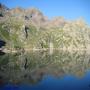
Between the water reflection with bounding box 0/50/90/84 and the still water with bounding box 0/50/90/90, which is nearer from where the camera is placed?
the still water with bounding box 0/50/90/90

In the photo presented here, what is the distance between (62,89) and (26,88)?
9426 mm

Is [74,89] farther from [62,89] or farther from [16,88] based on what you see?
[16,88]

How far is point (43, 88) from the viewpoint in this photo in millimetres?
61688

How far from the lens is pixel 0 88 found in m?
60.7

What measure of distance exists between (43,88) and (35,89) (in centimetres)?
263

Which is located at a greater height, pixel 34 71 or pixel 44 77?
pixel 34 71

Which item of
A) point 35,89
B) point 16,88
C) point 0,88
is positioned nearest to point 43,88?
point 35,89

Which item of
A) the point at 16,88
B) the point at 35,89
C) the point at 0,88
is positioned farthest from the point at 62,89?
the point at 0,88

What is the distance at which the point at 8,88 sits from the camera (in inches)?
2393

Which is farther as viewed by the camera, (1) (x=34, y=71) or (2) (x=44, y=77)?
(1) (x=34, y=71)

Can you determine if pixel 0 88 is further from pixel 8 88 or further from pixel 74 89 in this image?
pixel 74 89

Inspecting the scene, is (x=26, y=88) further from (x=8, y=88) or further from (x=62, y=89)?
(x=62, y=89)

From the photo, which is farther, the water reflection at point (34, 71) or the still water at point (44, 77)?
the water reflection at point (34, 71)

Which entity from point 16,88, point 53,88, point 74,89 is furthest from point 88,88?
point 16,88
